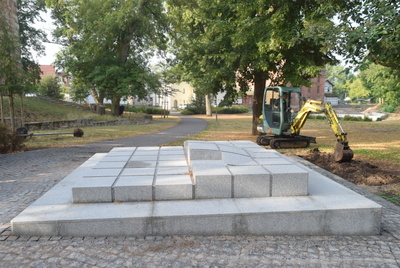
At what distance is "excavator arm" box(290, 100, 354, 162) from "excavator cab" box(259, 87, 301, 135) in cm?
41

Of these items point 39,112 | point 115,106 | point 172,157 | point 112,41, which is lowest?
point 172,157

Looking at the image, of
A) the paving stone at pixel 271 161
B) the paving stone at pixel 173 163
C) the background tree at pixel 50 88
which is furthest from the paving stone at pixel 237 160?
the background tree at pixel 50 88

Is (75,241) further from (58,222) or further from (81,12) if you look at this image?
(81,12)

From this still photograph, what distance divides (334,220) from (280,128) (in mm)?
8682

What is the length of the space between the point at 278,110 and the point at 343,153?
4400mm

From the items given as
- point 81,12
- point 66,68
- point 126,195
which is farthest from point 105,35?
point 126,195

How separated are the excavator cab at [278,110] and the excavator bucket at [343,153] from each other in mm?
3693

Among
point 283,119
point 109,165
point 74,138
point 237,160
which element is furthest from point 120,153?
point 74,138

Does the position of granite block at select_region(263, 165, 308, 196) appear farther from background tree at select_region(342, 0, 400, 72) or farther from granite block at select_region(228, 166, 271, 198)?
background tree at select_region(342, 0, 400, 72)

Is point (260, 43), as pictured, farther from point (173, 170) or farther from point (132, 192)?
point (132, 192)

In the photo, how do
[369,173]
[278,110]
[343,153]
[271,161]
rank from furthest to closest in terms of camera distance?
[278,110], [343,153], [369,173], [271,161]

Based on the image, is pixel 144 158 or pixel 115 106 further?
pixel 115 106

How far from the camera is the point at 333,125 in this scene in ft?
32.8

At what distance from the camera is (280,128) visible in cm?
1273
